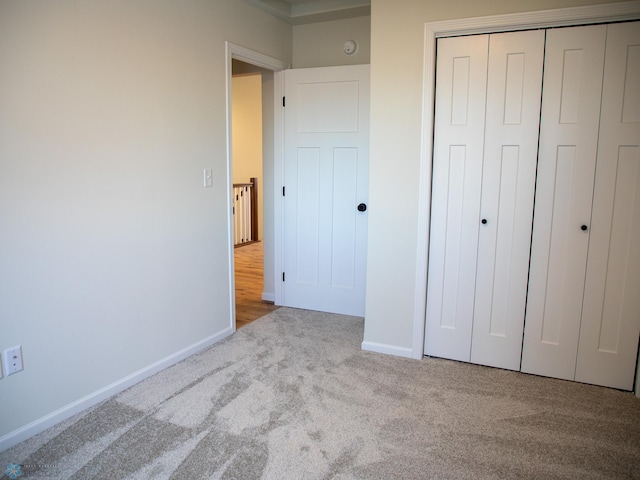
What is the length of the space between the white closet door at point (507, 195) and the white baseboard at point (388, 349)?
0.42 metres

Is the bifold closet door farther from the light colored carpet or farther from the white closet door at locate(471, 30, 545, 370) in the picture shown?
the light colored carpet

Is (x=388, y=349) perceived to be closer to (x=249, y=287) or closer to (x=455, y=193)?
(x=455, y=193)

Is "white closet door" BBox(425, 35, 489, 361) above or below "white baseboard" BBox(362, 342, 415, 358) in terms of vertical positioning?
above

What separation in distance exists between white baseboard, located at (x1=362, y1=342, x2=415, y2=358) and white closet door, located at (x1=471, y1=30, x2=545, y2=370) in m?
0.42

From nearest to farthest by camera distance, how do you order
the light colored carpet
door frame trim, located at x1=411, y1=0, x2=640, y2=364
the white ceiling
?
the light colored carpet → door frame trim, located at x1=411, y1=0, x2=640, y2=364 → the white ceiling

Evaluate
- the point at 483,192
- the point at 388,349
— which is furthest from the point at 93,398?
the point at 483,192

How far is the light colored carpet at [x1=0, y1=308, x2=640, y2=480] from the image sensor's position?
6.28 ft

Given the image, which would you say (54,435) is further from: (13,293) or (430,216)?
(430,216)

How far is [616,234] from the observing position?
2.57 metres

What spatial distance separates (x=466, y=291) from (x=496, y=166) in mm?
803

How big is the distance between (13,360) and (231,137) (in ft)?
6.45

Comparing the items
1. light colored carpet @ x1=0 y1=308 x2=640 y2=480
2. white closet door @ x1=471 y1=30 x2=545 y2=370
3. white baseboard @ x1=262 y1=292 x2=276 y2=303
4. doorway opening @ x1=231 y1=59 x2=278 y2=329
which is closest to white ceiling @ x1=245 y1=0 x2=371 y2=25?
white closet door @ x1=471 y1=30 x2=545 y2=370

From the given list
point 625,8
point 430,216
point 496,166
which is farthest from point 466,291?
point 625,8

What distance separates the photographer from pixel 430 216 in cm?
294
